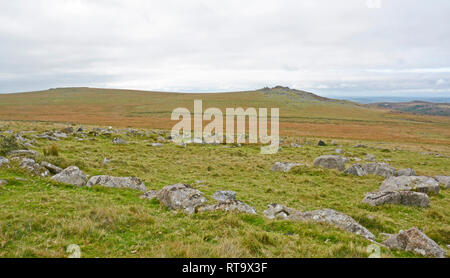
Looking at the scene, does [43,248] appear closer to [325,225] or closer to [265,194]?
[325,225]

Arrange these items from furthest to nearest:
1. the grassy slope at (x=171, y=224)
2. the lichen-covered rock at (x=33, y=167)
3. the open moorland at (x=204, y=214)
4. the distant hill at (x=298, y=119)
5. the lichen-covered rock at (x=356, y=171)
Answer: the distant hill at (x=298, y=119), the lichen-covered rock at (x=356, y=171), the lichen-covered rock at (x=33, y=167), the open moorland at (x=204, y=214), the grassy slope at (x=171, y=224)

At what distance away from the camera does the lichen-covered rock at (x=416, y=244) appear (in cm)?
726

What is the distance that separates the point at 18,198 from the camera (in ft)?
32.5

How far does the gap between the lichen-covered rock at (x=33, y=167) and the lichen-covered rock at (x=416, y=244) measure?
15.4 m

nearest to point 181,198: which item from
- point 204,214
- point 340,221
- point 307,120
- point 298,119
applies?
point 204,214

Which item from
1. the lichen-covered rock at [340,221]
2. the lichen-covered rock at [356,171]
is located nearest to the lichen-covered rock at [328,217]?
the lichen-covered rock at [340,221]

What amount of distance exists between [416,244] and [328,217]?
2.72 metres

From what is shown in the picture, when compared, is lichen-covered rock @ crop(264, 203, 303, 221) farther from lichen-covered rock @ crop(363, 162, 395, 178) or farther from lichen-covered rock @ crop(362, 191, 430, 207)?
lichen-covered rock @ crop(363, 162, 395, 178)

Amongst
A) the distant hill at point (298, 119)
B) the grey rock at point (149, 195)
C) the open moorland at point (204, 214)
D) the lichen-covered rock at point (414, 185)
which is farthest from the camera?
the distant hill at point (298, 119)

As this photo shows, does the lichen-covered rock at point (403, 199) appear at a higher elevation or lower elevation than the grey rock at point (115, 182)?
lower

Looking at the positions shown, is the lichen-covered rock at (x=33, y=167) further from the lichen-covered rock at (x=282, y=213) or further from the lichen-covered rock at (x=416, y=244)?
the lichen-covered rock at (x=416, y=244)

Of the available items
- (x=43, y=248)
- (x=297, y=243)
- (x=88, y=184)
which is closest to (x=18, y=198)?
(x=88, y=184)

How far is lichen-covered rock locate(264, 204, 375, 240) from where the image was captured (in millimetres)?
8977
